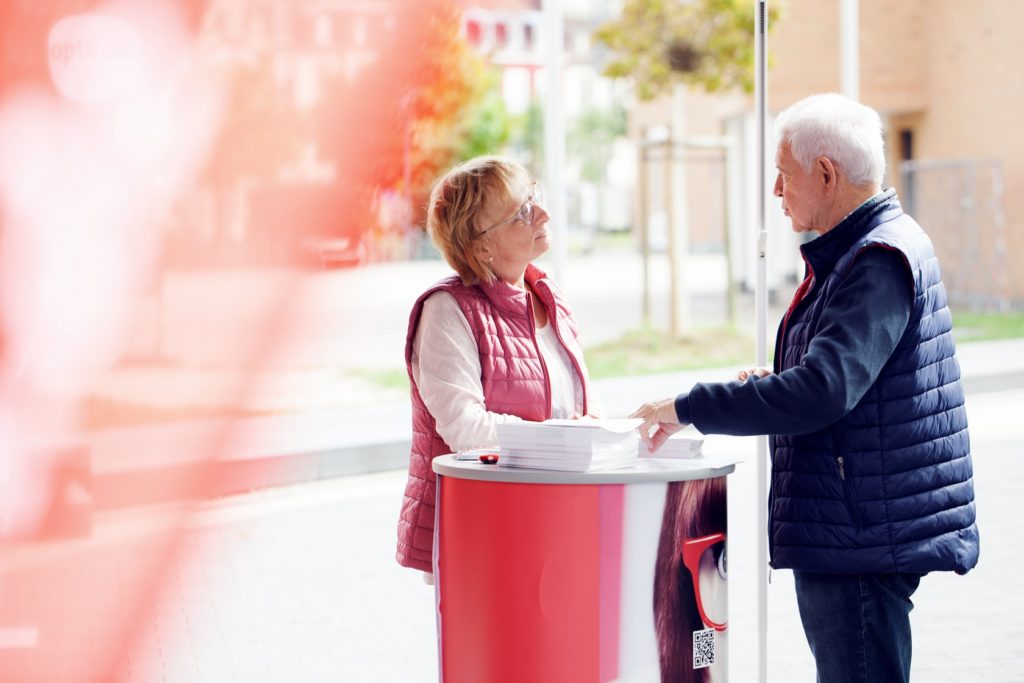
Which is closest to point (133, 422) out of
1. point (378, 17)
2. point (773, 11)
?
point (378, 17)

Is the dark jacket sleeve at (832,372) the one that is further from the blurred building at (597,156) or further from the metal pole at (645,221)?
the blurred building at (597,156)

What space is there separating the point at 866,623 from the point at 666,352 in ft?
39.9

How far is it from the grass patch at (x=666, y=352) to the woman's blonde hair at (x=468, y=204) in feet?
33.1

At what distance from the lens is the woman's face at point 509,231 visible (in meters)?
3.36

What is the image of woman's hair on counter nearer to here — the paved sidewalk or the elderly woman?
the elderly woman

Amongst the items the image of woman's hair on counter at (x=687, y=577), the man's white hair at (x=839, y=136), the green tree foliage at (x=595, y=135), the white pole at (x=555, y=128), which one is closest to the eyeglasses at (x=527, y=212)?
the man's white hair at (x=839, y=136)

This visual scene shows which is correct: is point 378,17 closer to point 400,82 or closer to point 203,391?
point 400,82

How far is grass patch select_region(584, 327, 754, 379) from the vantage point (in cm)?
1411

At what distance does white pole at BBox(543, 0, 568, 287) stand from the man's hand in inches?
395

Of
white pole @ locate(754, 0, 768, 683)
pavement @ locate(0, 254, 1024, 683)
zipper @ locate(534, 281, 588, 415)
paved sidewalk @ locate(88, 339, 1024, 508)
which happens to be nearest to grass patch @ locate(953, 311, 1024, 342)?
pavement @ locate(0, 254, 1024, 683)

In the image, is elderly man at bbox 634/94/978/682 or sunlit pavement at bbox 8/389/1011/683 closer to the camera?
elderly man at bbox 634/94/978/682

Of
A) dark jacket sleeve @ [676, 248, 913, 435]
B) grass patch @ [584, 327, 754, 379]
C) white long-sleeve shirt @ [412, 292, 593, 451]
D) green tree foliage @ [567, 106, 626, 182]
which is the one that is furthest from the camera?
green tree foliage @ [567, 106, 626, 182]

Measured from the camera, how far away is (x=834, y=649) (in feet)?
9.87

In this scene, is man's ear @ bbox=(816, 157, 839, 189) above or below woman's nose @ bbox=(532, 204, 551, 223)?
above
